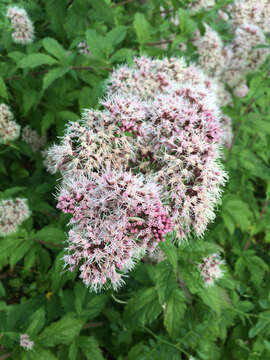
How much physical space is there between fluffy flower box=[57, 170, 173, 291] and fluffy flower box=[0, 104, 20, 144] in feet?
6.30

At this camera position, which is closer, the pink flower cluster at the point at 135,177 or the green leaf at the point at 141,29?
the pink flower cluster at the point at 135,177

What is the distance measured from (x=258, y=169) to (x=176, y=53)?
166 centimetres

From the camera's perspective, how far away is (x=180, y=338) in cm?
302

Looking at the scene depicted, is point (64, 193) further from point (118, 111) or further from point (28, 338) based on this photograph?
point (28, 338)

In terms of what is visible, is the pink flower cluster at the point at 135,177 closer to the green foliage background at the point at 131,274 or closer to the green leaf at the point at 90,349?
the green foliage background at the point at 131,274

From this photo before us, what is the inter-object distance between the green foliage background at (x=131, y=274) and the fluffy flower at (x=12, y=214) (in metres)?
0.13

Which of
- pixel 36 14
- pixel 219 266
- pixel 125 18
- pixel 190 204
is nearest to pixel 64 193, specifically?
pixel 190 204

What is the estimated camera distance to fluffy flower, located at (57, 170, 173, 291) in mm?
2115

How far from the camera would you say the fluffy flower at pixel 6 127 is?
3.77 m

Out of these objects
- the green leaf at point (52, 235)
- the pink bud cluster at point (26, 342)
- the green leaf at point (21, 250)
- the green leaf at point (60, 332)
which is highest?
the green leaf at point (52, 235)

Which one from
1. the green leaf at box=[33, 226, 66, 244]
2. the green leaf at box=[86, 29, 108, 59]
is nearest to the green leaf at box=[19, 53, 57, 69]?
the green leaf at box=[86, 29, 108, 59]

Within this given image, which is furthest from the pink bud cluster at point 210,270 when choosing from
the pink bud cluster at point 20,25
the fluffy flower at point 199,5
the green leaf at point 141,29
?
the fluffy flower at point 199,5

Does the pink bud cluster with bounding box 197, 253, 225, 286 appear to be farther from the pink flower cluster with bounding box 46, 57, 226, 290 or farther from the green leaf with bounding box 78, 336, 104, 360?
the green leaf with bounding box 78, 336, 104, 360

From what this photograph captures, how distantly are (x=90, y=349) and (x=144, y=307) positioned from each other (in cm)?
63
